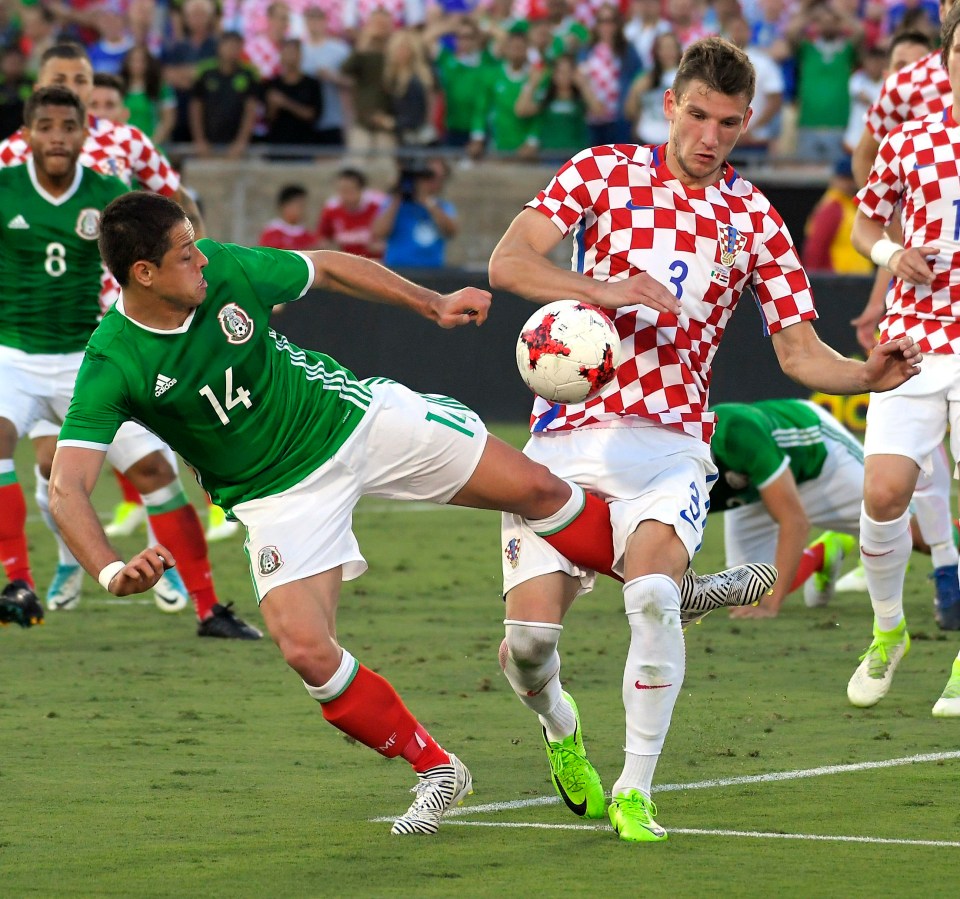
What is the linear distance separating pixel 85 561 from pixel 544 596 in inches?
54.8

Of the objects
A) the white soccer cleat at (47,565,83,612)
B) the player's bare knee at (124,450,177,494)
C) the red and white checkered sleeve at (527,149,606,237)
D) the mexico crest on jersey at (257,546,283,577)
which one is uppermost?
the red and white checkered sleeve at (527,149,606,237)

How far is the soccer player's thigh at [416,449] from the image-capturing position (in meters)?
5.74

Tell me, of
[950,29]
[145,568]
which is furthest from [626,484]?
[950,29]

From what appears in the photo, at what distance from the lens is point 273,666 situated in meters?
8.33

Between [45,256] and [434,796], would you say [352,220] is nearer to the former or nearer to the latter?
[45,256]

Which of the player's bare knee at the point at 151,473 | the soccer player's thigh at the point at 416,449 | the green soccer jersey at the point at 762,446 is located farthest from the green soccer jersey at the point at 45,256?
the soccer player's thigh at the point at 416,449

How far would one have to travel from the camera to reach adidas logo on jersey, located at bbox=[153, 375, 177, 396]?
5484 millimetres

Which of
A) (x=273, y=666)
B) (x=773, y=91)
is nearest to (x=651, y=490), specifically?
(x=273, y=666)

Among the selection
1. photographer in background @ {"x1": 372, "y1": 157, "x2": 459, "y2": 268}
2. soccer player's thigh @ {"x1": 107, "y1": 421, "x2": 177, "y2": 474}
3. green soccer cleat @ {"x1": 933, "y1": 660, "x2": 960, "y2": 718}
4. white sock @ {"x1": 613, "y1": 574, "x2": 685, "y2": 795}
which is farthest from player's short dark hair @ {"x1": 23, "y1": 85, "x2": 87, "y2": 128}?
photographer in background @ {"x1": 372, "y1": 157, "x2": 459, "y2": 268}

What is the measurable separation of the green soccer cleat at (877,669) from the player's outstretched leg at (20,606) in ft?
12.6

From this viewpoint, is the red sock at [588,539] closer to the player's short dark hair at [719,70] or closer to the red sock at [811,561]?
the player's short dark hair at [719,70]

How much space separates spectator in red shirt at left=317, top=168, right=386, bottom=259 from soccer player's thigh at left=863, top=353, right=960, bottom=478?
1129 centimetres

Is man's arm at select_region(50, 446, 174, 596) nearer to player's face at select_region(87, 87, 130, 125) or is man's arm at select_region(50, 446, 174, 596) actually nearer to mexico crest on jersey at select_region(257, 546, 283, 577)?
mexico crest on jersey at select_region(257, 546, 283, 577)

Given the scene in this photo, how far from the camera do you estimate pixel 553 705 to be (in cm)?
570
